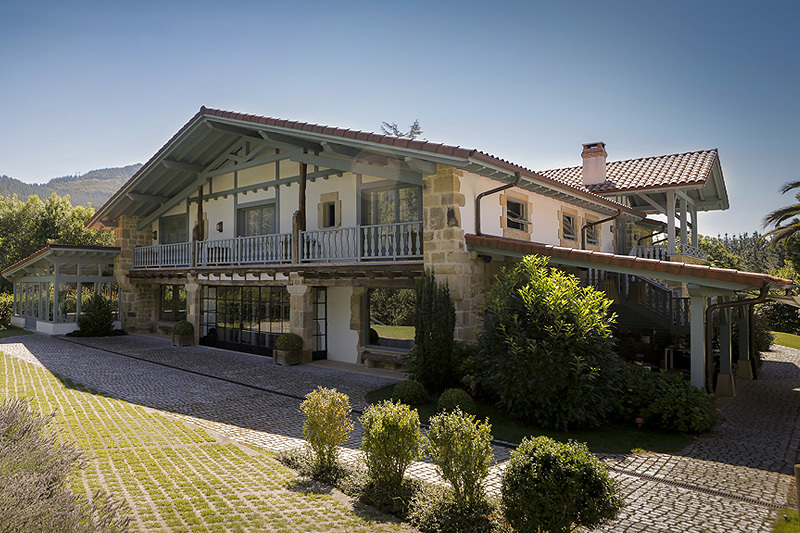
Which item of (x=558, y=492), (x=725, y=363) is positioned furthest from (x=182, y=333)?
(x=725, y=363)

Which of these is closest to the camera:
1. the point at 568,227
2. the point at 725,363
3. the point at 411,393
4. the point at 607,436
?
the point at 607,436

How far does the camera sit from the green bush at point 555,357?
764 cm

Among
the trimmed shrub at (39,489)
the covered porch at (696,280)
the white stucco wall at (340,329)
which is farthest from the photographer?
the white stucco wall at (340,329)

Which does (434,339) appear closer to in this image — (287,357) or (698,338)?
(698,338)

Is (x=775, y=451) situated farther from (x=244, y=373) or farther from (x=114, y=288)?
(x=114, y=288)

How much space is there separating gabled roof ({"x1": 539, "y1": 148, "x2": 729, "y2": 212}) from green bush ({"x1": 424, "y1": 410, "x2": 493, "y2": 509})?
1487 cm

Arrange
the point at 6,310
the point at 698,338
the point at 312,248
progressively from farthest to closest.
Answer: the point at 6,310, the point at 312,248, the point at 698,338

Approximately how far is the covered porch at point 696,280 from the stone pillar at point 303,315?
5715 millimetres

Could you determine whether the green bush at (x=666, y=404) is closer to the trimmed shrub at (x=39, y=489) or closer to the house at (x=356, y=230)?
the house at (x=356, y=230)

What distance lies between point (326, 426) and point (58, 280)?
20349 mm

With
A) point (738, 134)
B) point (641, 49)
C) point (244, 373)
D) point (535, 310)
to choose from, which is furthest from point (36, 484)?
point (738, 134)

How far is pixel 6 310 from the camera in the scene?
25906 mm

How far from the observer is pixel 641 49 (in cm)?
1181

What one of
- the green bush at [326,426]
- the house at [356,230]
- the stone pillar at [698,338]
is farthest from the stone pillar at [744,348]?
the green bush at [326,426]
